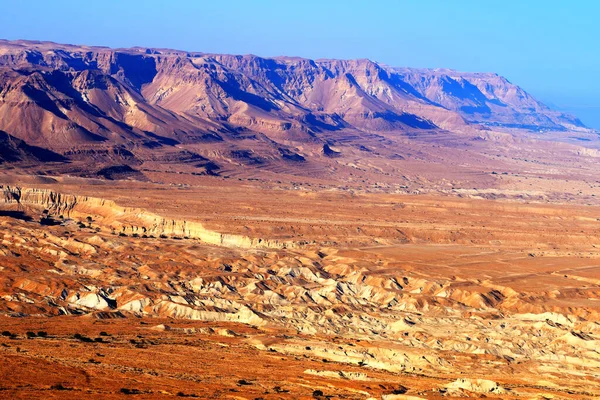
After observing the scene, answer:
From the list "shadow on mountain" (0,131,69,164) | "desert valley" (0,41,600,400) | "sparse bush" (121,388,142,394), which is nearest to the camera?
"sparse bush" (121,388,142,394)

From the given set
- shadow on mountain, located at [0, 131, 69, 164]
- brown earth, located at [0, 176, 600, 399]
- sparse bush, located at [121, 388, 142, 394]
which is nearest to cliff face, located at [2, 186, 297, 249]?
brown earth, located at [0, 176, 600, 399]

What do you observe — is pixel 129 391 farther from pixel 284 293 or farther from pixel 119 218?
pixel 119 218

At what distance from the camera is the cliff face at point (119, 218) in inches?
4343

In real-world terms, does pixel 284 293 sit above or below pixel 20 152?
below

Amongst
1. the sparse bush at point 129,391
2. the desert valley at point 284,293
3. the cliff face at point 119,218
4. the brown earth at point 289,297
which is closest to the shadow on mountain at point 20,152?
the desert valley at point 284,293

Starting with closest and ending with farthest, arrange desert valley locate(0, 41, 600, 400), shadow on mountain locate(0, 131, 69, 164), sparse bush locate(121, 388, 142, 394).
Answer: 1. sparse bush locate(121, 388, 142, 394)
2. desert valley locate(0, 41, 600, 400)
3. shadow on mountain locate(0, 131, 69, 164)

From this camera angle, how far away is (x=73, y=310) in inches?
2913

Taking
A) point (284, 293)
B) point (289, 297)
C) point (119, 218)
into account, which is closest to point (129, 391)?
point (289, 297)

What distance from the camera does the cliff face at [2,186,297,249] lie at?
11031 centimetres

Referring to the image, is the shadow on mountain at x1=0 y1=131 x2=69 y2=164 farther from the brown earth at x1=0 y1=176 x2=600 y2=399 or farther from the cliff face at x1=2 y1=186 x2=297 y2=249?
the cliff face at x1=2 y1=186 x2=297 y2=249

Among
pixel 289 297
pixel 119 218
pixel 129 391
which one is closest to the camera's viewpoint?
pixel 129 391

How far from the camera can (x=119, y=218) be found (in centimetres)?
12031

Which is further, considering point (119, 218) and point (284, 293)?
point (119, 218)

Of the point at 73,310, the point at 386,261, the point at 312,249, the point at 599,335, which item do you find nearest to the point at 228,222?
the point at 312,249
